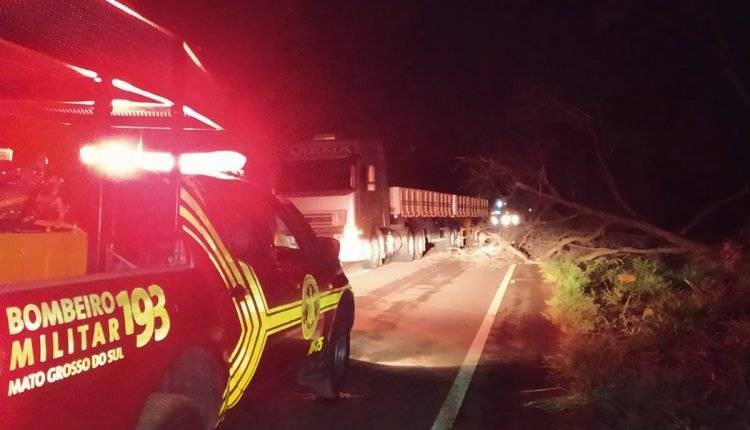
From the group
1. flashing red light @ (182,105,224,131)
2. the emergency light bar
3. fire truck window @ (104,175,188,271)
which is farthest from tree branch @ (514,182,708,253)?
fire truck window @ (104,175,188,271)

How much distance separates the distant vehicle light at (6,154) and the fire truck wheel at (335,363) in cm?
271

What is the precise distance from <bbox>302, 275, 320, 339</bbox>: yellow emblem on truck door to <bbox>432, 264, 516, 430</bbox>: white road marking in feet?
3.95

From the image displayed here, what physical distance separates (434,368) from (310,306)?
251 cm

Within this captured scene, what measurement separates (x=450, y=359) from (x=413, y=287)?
7.16m

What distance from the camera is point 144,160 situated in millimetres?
4211

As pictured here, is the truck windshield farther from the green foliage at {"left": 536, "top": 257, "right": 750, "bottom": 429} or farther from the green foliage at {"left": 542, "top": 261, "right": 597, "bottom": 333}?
the green foliage at {"left": 536, "top": 257, "right": 750, "bottom": 429}

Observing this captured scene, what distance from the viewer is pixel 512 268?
19.6 m

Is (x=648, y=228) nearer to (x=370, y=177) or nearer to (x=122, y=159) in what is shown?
(x=370, y=177)

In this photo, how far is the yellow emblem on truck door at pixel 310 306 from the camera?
203 inches

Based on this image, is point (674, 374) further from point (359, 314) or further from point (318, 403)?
point (359, 314)

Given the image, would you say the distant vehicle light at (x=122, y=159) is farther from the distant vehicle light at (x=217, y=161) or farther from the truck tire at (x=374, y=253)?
the truck tire at (x=374, y=253)

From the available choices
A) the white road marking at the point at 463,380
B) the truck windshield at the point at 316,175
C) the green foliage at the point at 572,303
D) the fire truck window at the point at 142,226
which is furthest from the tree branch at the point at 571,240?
the fire truck window at the point at 142,226

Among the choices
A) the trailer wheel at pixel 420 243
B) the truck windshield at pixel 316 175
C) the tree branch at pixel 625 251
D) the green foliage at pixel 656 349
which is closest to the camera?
the green foliage at pixel 656 349

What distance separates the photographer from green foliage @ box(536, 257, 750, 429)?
17.6 ft
